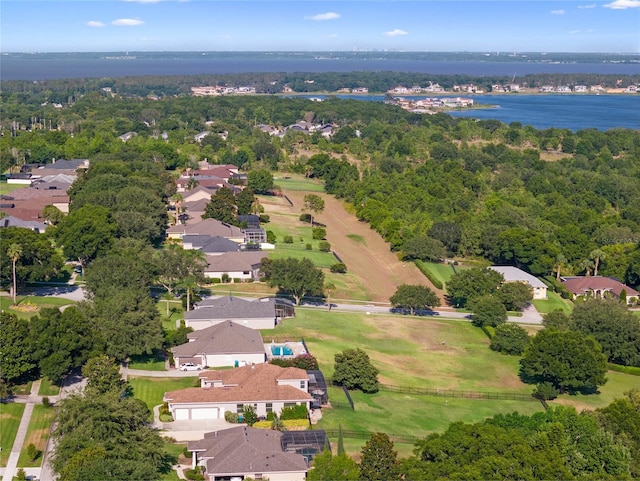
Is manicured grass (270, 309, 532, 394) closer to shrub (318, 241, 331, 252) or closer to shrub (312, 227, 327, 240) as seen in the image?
shrub (318, 241, 331, 252)

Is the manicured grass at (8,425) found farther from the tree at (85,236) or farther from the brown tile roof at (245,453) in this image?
the tree at (85,236)

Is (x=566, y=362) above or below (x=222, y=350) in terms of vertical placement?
below

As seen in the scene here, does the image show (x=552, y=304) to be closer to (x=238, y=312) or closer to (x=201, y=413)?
(x=238, y=312)

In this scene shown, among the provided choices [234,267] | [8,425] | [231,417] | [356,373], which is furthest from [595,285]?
[8,425]

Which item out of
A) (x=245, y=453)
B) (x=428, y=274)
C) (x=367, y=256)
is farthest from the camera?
(x=367, y=256)

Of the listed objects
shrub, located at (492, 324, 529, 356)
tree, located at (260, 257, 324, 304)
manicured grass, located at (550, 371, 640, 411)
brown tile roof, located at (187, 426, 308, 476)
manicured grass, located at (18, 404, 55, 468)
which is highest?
tree, located at (260, 257, 324, 304)

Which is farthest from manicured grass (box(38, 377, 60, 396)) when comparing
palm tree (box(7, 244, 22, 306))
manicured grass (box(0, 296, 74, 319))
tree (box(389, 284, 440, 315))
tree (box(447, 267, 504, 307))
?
tree (box(447, 267, 504, 307))
